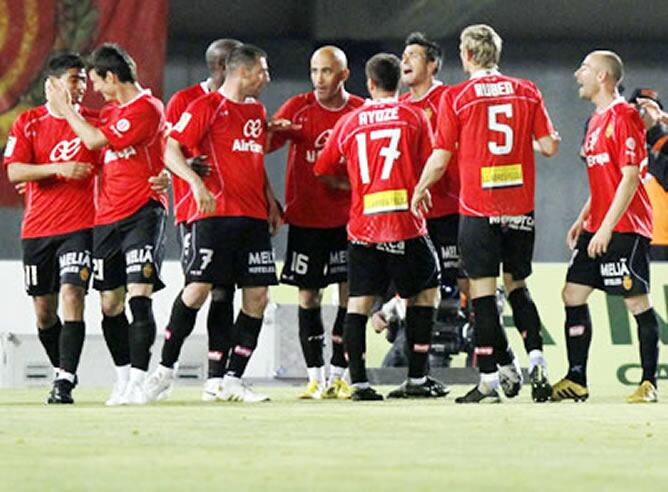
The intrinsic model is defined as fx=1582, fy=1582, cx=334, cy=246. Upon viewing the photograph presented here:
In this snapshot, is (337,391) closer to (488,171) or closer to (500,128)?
(488,171)

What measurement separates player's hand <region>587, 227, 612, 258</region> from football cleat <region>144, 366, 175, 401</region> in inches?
83.8

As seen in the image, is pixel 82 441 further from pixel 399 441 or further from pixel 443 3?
pixel 443 3

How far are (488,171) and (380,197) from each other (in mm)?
734

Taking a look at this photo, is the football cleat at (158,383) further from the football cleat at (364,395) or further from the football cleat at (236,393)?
the football cleat at (364,395)

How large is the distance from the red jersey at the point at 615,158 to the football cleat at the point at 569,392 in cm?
78

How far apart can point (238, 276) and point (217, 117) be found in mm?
800

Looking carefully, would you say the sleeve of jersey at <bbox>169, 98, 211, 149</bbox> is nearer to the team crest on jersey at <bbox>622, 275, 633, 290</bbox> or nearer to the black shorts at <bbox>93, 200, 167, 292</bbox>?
the black shorts at <bbox>93, 200, 167, 292</bbox>

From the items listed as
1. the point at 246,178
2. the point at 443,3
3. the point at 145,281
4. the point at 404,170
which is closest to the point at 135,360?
the point at 145,281

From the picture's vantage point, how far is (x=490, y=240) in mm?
7324

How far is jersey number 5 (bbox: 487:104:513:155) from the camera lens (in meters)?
7.38

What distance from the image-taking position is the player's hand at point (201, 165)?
786 cm

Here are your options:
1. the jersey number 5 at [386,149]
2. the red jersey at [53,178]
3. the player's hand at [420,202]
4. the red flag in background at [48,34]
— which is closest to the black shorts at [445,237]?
the jersey number 5 at [386,149]

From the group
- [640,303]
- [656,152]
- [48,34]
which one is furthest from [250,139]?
[48,34]

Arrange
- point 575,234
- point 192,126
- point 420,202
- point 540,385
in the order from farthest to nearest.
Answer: point 575,234, point 192,126, point 540,385, point 420,202
